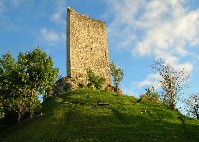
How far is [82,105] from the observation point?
62.4 metres

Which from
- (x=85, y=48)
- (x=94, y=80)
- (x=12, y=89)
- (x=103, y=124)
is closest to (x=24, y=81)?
(x=12, y=89)

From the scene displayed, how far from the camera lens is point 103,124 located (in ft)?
167

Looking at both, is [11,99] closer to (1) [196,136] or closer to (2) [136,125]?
(2) [136,125]

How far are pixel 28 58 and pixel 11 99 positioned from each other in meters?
7.99

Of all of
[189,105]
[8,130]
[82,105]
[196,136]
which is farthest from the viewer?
[189,105]

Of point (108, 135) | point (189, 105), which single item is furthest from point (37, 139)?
point (189, 105)

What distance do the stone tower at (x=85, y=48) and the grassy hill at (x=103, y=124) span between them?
15.4 m

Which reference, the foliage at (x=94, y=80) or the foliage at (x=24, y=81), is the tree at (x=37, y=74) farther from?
the foliage at (x=94, y=80)

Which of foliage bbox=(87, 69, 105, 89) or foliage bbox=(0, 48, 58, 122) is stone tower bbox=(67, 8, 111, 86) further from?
foliage bbox=(0, 48, 58, 122)

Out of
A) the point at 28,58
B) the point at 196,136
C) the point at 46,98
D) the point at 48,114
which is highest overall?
the point at 28,58

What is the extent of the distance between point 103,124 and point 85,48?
3779 centimetres

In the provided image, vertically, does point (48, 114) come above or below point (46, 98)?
below

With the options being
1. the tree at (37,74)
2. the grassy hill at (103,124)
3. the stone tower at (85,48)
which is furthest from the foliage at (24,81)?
the stone tower at (85,48)

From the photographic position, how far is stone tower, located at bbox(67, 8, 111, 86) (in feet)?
270
